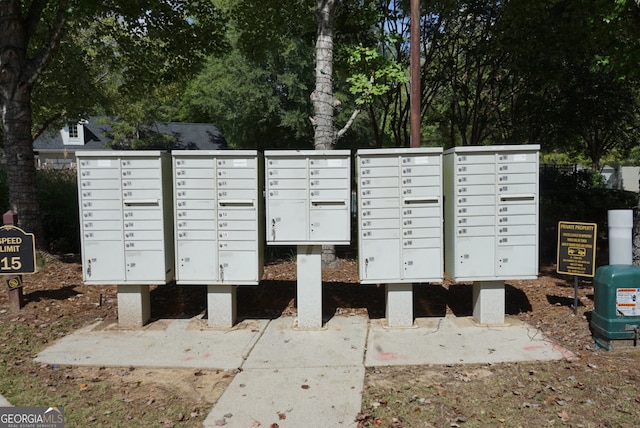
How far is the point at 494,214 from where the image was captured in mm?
5148

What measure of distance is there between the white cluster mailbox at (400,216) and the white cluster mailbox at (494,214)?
0.21m

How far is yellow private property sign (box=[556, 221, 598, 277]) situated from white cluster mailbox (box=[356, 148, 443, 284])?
4.96 feet

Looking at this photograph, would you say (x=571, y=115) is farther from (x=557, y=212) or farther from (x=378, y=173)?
(x=378, y=173)

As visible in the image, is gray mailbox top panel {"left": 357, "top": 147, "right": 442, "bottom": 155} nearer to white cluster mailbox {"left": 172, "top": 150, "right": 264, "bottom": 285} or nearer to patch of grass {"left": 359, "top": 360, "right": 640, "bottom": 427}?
white cluster mailbox {"left": 172, "top": 150, "right": 264, "bottom": 285}

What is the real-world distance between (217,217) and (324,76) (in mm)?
3204

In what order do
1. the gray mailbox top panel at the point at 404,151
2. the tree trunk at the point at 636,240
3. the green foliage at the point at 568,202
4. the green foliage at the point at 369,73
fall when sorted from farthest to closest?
the green foliage at the point at 568,202 → the green foliage at the point at 369,73 → the tree trunk at the point at 636,240 → the gray mailbox top panel at the point at 404,151

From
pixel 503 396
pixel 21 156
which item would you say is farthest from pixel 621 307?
pixel 21 156

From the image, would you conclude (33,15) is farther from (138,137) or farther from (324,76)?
(138,137)

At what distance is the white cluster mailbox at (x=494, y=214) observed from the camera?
5098 millimetres

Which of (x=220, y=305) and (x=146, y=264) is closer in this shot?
(x=146, y=264)

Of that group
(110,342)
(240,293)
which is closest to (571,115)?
(240,293)

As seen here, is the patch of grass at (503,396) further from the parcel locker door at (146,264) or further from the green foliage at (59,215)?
the green foliage at (59,215)

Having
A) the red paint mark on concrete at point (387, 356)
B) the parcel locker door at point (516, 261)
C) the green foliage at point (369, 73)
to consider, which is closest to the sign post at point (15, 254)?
the red paint mark on concrete at point (387, 356)

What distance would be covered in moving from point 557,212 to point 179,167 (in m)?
9.87
